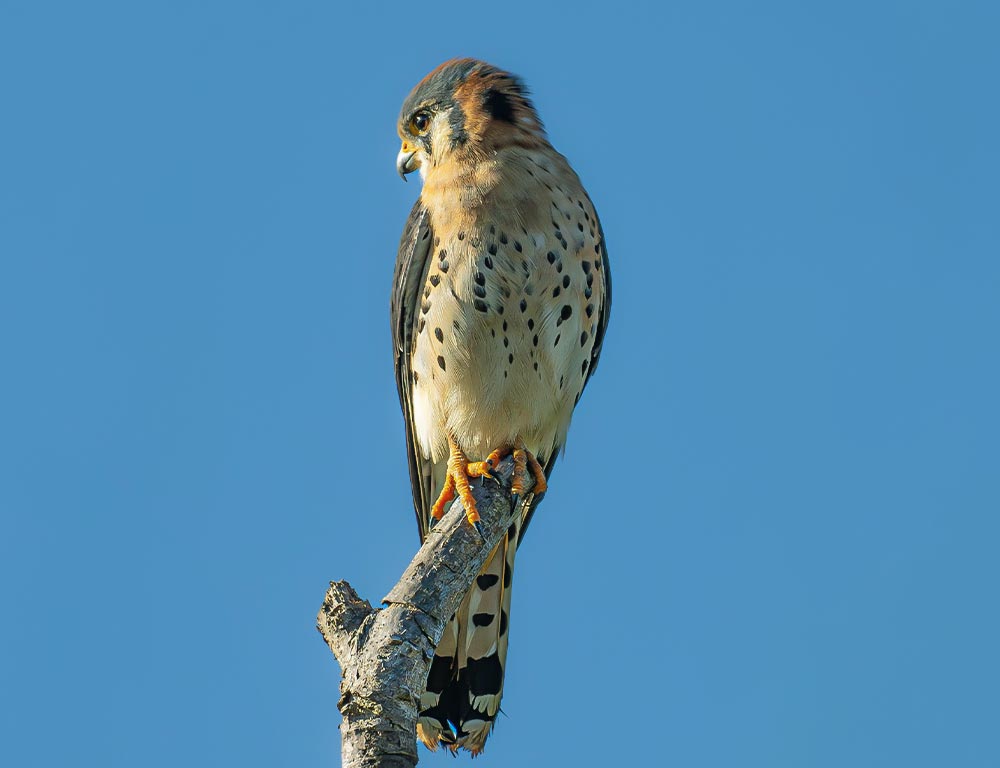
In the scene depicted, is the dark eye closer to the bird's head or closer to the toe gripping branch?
the bird's head

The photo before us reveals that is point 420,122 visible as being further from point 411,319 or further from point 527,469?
point 527,469

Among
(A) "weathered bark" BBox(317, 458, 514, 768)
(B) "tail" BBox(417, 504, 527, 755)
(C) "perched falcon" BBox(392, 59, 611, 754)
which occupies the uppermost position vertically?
(C) "perched falcon" BBox(392, 59, 611, 754)

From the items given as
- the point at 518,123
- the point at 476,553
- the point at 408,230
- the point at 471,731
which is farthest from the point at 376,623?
the point at 518,123

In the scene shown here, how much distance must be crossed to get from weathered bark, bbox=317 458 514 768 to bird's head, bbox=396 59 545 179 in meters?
2.31

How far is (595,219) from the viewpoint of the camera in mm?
6121

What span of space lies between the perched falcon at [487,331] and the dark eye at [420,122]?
0.42ft

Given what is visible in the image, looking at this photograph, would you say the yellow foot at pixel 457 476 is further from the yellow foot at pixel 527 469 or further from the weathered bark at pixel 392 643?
the weathered bark at pixel 392 643

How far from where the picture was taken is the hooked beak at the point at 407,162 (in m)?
6.45

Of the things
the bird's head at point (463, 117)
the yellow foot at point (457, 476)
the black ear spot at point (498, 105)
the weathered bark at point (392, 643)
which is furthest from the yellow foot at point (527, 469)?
the black ear spot at point (498, 105)

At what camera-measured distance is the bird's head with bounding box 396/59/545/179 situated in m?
6.20

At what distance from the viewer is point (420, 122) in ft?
21.3

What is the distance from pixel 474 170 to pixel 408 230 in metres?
0.43

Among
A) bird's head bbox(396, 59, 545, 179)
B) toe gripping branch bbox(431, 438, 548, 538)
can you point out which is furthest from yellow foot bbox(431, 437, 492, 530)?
bird's head bbox(396, 59, 545, 179)

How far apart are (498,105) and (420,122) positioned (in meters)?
0.40
